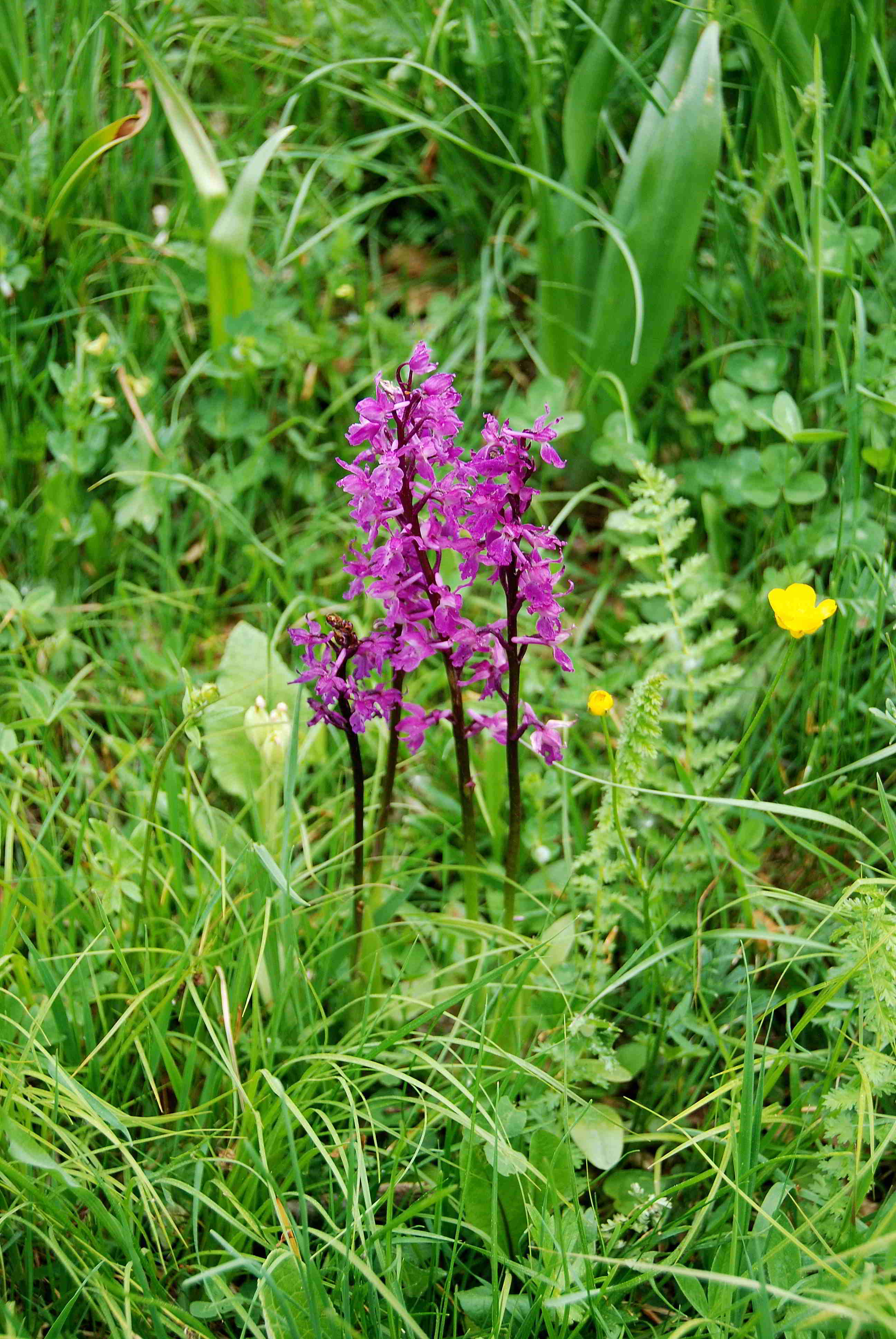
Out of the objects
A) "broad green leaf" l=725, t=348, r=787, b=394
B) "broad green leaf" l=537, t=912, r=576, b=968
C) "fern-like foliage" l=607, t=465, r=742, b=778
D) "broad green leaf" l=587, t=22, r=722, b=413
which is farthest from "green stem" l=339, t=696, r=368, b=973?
"broad green leaf" l=725, t=348, r=787, b=394

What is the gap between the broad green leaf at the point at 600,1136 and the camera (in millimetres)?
1514

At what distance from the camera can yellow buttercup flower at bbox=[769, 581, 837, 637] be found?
1455 mm


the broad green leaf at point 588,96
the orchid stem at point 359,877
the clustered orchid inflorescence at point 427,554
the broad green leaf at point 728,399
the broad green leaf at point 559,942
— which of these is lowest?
the broad green leaf at point 559,942

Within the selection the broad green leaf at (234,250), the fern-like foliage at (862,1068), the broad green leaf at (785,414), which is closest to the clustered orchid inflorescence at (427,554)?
the fern-like foliage at (862,1068)

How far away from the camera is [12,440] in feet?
8.18

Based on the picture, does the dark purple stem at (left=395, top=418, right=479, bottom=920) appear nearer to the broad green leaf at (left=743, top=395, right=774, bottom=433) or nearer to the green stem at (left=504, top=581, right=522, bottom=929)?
the green stem at (left=504, top=581, right=522, bottom=929)

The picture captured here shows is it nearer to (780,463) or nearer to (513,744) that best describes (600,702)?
(513,744)

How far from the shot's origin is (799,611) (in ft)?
4.79

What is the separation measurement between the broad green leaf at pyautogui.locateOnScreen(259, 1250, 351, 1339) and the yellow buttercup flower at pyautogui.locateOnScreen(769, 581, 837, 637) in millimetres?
998

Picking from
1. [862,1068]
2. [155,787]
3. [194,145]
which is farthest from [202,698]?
[194,145]

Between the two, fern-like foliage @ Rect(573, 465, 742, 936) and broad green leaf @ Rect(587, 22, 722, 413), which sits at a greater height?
broad green leaf @ Rect(587, 22, 722, 413)

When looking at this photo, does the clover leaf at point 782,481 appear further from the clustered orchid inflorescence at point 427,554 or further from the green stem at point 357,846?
the green stem at point 357,846

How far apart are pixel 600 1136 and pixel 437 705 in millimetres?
951

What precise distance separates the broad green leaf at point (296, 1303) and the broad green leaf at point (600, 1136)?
1.31ft
